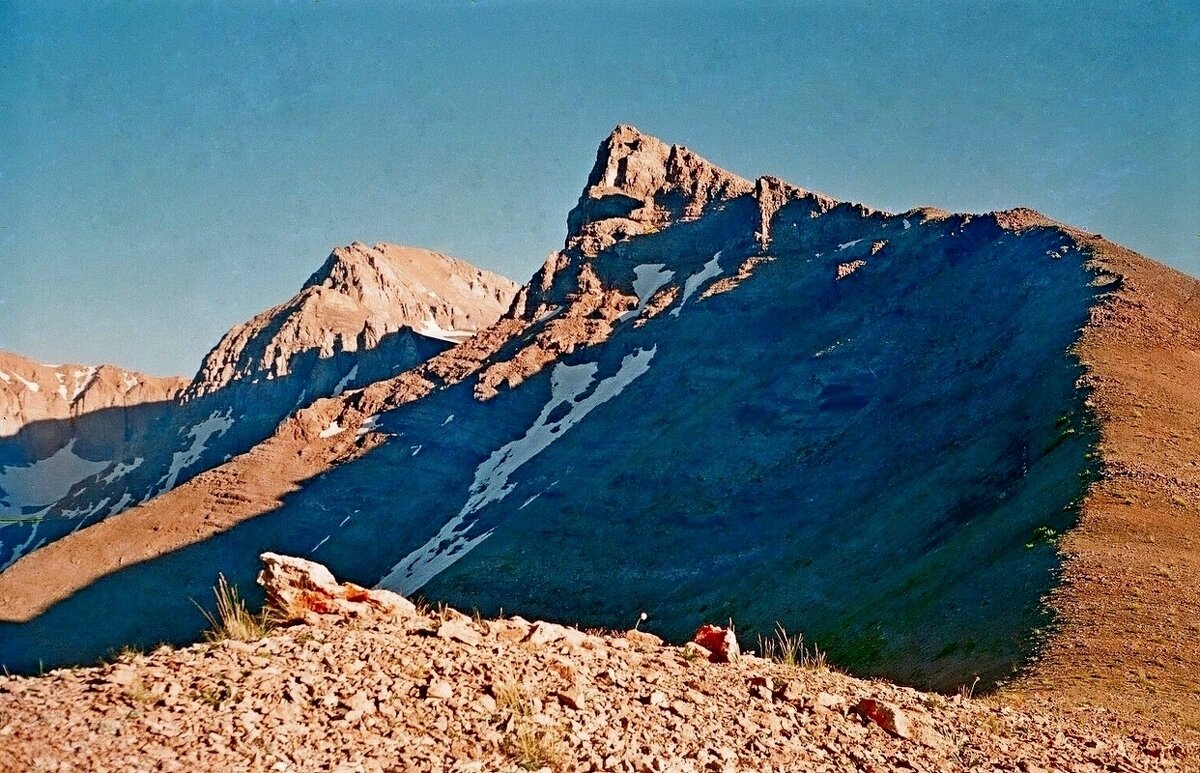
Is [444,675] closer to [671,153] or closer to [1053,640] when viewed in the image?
[1053,640]

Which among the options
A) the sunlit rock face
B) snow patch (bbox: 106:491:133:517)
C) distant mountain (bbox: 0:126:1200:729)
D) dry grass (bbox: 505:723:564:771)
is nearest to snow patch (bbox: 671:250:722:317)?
the sunlit rock face

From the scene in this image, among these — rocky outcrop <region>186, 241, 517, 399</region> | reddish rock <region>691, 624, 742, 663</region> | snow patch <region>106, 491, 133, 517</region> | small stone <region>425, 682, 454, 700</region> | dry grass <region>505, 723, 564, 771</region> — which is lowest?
snow patch <region>106, 491, 133, 517</region>

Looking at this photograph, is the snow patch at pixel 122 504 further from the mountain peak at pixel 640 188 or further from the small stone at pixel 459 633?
the small stone at pixel 459 633

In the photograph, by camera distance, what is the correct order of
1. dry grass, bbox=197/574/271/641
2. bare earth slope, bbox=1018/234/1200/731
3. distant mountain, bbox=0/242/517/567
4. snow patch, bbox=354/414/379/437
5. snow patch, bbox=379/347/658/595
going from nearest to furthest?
1. dry grass, bbox=197/574/271/641
2. bare earth slope, bbox=1018/234/1200/731
3. snow patch, bbox=379/347/658/595
4. snow patch, bbox=354/414/379/437
5. distant mountain, bbox=0/242/517/567

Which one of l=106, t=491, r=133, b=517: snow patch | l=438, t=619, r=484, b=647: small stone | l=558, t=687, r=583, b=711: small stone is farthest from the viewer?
l=106, t=491, r=133, b=517: snow patch

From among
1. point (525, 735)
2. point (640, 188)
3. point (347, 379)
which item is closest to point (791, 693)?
point (525, 735)

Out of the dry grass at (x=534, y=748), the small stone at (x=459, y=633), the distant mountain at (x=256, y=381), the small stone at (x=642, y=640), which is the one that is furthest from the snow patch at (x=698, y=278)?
the dry grass at (x=534, y=748)

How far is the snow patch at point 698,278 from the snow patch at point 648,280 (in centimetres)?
558

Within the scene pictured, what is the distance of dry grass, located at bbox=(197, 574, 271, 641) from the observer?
28.8ft

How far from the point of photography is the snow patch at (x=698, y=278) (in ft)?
360

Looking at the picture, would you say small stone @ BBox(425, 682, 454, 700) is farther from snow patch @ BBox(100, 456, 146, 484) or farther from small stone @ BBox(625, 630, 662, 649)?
snow patch @ BBox(100, 456, 146, 484)

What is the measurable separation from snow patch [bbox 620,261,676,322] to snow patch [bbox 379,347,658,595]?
14671mm

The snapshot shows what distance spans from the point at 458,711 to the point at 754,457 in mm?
70999

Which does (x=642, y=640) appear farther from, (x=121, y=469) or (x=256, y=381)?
(x=121, y=469)
